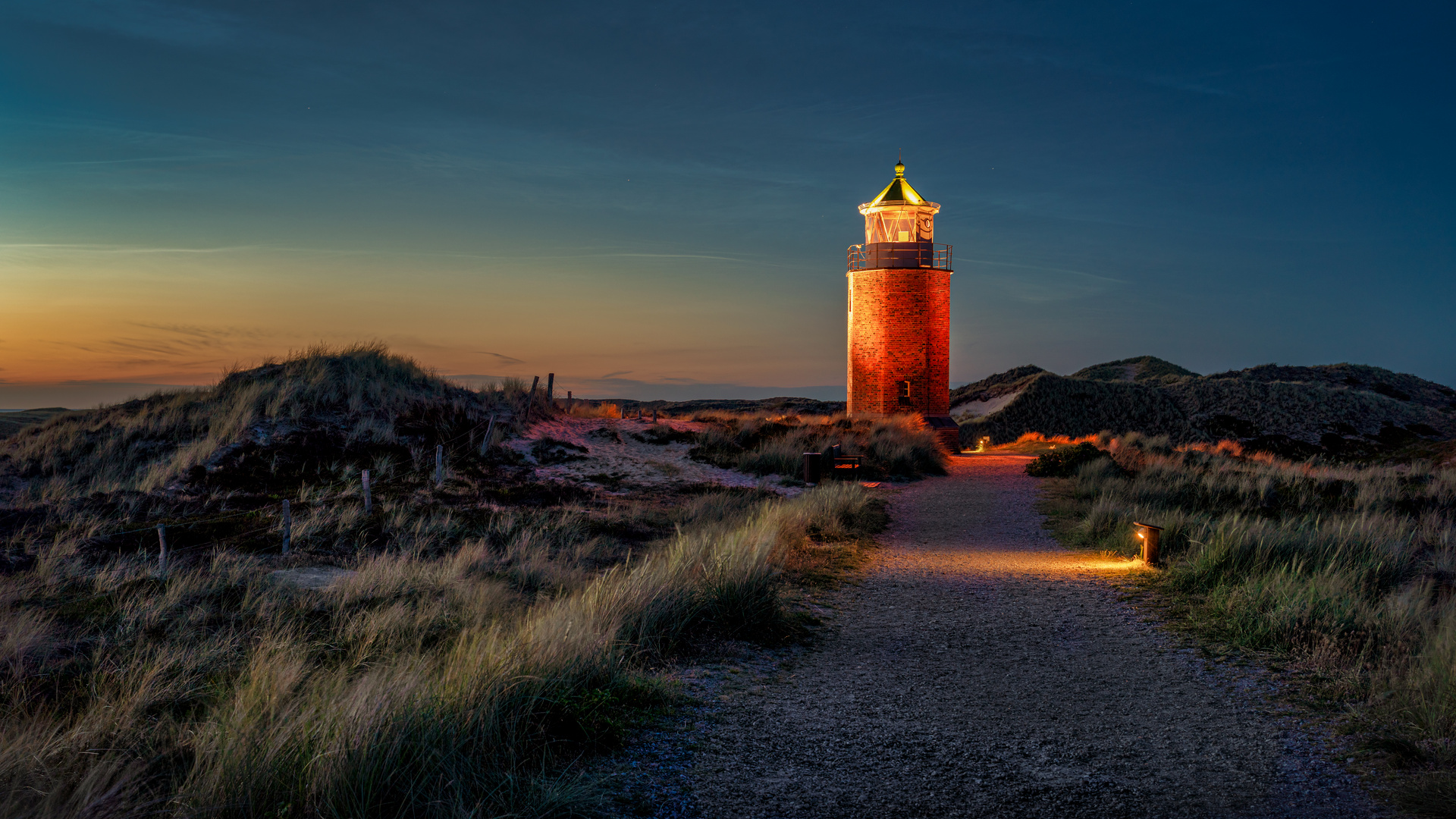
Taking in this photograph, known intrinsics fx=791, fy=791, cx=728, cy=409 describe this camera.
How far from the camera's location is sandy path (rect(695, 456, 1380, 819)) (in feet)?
13.1

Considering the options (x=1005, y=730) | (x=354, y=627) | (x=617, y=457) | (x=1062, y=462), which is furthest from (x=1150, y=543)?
(x=617, y=457)

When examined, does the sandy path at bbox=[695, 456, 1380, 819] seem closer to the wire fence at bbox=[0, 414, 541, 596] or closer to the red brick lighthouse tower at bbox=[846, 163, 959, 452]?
the wire fence at bbox=[0, 414, 541, 596]

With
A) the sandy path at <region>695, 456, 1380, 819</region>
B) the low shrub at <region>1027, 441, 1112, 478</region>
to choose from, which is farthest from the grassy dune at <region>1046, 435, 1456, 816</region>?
the low shrub at <region>1027, 441, 1112, 478</region>

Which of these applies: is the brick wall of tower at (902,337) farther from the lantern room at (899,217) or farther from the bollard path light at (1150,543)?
the bollard path light at (1150,543)

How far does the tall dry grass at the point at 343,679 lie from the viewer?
353 centimetres

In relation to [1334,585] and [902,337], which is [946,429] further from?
[1334,585]

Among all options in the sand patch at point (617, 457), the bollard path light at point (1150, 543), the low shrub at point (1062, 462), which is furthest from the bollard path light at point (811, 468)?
the bollard path light at point (1150, 543)

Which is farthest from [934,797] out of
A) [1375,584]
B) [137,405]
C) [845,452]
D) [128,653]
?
[137,405]

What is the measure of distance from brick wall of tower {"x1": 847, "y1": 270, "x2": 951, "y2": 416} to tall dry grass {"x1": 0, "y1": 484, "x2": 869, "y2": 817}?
2317cm

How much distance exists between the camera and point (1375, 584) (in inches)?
318

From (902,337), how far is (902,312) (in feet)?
A: 3.23

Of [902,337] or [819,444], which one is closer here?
[819,444]

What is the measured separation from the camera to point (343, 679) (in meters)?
4.64

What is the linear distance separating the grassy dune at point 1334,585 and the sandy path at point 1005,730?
0.54 m
